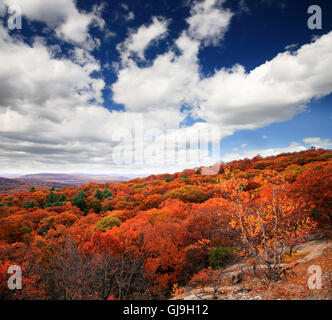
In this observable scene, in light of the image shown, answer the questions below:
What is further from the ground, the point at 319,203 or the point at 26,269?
the point at 319,203

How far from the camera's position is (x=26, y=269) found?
1298 cm

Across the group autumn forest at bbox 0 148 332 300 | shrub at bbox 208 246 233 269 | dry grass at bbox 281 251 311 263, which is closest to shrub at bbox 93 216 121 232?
autumn forest at bbox 0 148 332 300

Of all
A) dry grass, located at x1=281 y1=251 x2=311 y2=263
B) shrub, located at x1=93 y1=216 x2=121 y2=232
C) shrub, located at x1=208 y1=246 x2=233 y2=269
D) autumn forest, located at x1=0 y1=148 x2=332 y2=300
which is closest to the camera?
autumn forest, located at x1=0 y1=148 x2=332 y2=300

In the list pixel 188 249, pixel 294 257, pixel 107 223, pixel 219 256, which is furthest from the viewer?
pixel 107 223

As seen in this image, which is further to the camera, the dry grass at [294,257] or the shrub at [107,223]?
the shrub at [107,223]

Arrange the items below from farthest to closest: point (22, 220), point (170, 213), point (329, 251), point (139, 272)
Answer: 1. point (22, 220)
2. point (170, 213)
3. point (139, 272)
4. point (329, 251)

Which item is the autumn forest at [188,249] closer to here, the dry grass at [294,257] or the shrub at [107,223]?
the dry grass at [294,257]

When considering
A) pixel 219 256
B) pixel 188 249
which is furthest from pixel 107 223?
pixel 219 256

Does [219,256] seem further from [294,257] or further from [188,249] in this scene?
[294,257]

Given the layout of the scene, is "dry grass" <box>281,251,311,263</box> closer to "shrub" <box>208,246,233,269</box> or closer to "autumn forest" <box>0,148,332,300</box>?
"autumn forest" <box>0,148,332,300</box>

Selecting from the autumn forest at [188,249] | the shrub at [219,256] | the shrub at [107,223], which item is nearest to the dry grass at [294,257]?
the autumn forest at [188,249]
